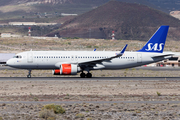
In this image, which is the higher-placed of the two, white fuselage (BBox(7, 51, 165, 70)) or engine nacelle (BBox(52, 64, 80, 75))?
white fuselage (BBox(7, 51, 165, 70))

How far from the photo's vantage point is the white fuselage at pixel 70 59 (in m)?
44.9

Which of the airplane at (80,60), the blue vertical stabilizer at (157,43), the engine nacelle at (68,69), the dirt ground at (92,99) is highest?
the blue vertical stabilizer at (157,43)

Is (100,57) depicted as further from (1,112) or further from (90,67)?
(1,112)

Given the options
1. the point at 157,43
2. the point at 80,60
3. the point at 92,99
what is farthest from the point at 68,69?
the point at 92,99

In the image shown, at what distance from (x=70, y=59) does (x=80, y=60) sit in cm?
138

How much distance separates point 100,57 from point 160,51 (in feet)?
29.8

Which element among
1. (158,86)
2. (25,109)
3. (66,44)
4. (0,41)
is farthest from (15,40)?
(25,109)

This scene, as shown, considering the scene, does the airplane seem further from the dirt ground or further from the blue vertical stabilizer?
the dirt ground

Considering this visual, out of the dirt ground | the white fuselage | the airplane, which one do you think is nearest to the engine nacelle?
the airplane

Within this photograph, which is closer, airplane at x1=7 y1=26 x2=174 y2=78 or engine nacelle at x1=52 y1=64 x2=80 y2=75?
engine nacelle at x1=52 y1=64 x2=80 y2=75

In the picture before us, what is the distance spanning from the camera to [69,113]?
21.6 m

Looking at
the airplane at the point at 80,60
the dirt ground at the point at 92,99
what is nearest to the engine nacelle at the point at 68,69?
the airplane at the point at 80,60

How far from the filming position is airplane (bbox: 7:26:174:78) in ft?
147

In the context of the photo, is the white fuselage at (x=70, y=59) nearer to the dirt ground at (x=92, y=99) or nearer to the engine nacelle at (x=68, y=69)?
the engine nacelle at (x=68, y=69)
